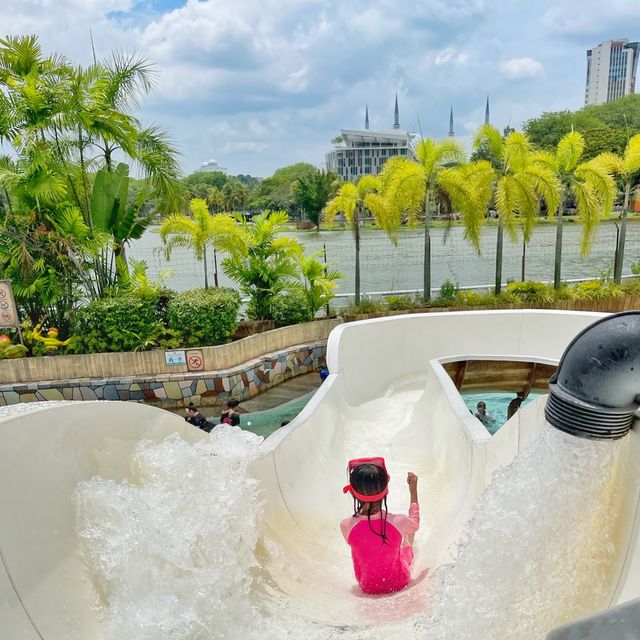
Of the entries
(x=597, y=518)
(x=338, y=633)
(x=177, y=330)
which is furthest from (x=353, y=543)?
(x=177, y=330)

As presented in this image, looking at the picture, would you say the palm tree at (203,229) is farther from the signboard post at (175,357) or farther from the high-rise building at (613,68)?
the high-rise building at (613,68)

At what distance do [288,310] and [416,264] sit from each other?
15.3 meters

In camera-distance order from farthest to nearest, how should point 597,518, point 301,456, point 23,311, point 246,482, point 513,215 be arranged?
point 513,215 → point 23,311 → point 301,456 → point 246,482 → point 597,518

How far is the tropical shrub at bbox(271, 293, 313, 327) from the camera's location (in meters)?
11.5

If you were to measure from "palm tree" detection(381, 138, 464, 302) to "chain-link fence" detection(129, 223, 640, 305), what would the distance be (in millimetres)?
1131

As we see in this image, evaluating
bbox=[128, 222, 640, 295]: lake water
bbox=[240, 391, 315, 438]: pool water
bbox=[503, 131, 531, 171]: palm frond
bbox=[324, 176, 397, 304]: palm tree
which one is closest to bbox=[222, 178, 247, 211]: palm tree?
bbox=[128, 222, 640, 295]: lake water

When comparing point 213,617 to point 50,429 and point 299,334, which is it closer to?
point 50,429

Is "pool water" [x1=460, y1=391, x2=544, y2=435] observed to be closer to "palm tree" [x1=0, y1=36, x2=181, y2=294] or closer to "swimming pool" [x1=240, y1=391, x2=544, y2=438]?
"swimming pool" [x1=240, y1=391, x2=544, y2=438]

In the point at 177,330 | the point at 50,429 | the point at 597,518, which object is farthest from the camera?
the point at 177,330

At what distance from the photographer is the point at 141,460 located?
114 inches

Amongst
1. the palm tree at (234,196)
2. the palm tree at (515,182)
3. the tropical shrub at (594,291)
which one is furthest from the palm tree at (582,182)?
the palm tree at (234,196)

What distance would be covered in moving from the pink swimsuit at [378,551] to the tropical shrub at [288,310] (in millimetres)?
8718

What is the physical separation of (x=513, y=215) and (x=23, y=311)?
420 inches

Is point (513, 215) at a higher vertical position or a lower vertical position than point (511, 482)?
higher
